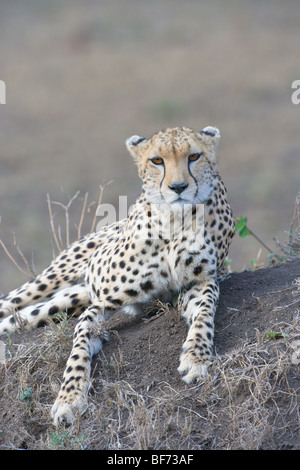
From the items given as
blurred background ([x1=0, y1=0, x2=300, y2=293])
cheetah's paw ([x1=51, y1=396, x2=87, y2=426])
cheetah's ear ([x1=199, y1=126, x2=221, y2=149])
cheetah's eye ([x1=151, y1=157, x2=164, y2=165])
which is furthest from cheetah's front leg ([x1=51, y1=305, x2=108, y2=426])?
blurred background ([x1=0, y1=0, x2=300, y2=293])

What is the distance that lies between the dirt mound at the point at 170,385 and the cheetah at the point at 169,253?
0.25 ft

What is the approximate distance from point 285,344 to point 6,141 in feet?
31.9

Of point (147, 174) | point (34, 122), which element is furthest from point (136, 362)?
point (34, 122)

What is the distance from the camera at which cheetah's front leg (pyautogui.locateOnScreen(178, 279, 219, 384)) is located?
335cm

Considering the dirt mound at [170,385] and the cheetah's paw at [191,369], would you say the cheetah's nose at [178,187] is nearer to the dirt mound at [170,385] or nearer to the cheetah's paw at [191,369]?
the dirt mound at [170,385]

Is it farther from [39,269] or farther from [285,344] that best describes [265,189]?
[285,344]

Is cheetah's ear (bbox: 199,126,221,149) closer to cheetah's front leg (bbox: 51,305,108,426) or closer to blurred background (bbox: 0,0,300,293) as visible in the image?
cheetah's front leg (bbox: 51,305,108,426)

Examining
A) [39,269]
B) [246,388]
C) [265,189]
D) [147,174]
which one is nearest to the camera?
[246,388]

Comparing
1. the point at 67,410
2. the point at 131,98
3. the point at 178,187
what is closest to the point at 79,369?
the point at 67,410

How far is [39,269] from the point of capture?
27.6 ft

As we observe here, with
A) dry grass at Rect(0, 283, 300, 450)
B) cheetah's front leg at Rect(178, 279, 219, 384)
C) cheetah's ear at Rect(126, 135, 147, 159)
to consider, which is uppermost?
cheetah's ear at Rect(126, 135, 147, 159)

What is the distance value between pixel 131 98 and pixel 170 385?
428 inches

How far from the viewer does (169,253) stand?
3.81 m

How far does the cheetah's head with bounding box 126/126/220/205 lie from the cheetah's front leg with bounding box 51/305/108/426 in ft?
2.14
